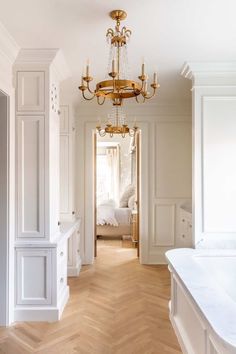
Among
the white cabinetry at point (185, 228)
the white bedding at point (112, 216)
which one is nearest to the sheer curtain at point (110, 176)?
the white bedding at point (112, 216)

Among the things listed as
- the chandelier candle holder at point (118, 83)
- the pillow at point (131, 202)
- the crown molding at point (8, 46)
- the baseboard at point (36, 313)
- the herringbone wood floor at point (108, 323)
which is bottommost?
the herringbone wood floor at point (108, 323)

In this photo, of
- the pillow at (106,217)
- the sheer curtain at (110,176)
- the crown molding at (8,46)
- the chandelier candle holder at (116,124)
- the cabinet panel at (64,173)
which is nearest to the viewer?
the crown molding at (8,46)

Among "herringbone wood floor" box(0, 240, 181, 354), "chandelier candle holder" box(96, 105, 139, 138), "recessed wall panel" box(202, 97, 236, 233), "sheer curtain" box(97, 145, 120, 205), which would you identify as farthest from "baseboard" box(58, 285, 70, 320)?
"sheer curtain" box(97, 145, 120, 205)

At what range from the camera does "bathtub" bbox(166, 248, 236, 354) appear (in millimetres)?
1531

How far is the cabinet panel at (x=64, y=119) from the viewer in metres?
4.32

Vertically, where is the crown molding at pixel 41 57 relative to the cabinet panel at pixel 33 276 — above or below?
above

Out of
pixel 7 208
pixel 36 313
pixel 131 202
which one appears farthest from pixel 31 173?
pixel 131 202

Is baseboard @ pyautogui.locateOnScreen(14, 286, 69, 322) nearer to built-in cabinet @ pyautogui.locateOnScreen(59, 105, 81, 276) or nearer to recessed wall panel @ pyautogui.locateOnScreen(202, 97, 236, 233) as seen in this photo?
built-in cabinet @ pyautogui.locateOnScreen(59, 105, 81, 276)

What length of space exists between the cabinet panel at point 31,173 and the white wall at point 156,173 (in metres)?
1.88

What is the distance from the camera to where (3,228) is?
9.23 ft

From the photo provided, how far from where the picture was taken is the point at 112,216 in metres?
6.73

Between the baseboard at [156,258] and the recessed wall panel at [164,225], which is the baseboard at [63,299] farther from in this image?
the recessed wall panel at [164,225]

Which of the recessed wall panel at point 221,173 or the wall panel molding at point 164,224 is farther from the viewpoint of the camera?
the wall panel molding at point 164,224

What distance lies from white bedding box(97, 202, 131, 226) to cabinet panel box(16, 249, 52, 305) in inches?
145
